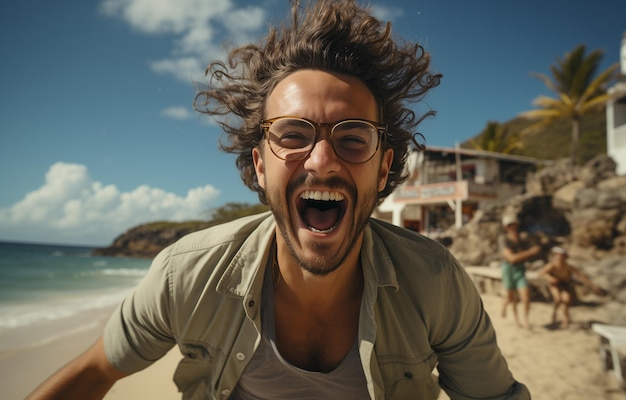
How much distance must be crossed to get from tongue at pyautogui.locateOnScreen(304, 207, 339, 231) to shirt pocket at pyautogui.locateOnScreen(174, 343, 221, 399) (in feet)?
2.82

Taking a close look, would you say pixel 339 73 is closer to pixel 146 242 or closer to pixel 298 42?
pixel 298 42

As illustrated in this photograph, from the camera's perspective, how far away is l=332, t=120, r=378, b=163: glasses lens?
72.2 inches

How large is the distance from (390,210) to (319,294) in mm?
23986

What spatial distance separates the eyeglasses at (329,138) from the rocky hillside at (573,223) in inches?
229

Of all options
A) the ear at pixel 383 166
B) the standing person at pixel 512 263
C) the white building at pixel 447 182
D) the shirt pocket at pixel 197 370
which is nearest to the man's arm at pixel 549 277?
the standing person at pixel 512 263

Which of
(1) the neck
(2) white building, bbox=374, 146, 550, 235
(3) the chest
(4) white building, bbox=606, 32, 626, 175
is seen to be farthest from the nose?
(2) white building, bbox=374, 146, 550, 235

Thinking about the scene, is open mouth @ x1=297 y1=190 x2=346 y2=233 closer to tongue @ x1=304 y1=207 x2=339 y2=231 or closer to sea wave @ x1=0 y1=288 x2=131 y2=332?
tongue @ x1=304 y1=207 x2=339 y2=231

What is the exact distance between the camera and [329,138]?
182 cm

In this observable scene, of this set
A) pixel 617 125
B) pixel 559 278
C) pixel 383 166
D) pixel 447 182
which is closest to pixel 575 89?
pixel 617 125

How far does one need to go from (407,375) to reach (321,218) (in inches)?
38.0

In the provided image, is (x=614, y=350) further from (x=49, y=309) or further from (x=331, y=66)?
(x=49, y=309)

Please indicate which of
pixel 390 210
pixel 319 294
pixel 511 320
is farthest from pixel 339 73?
pixel 390 210

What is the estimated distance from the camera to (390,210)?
25.5m

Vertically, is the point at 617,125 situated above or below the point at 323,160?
above
